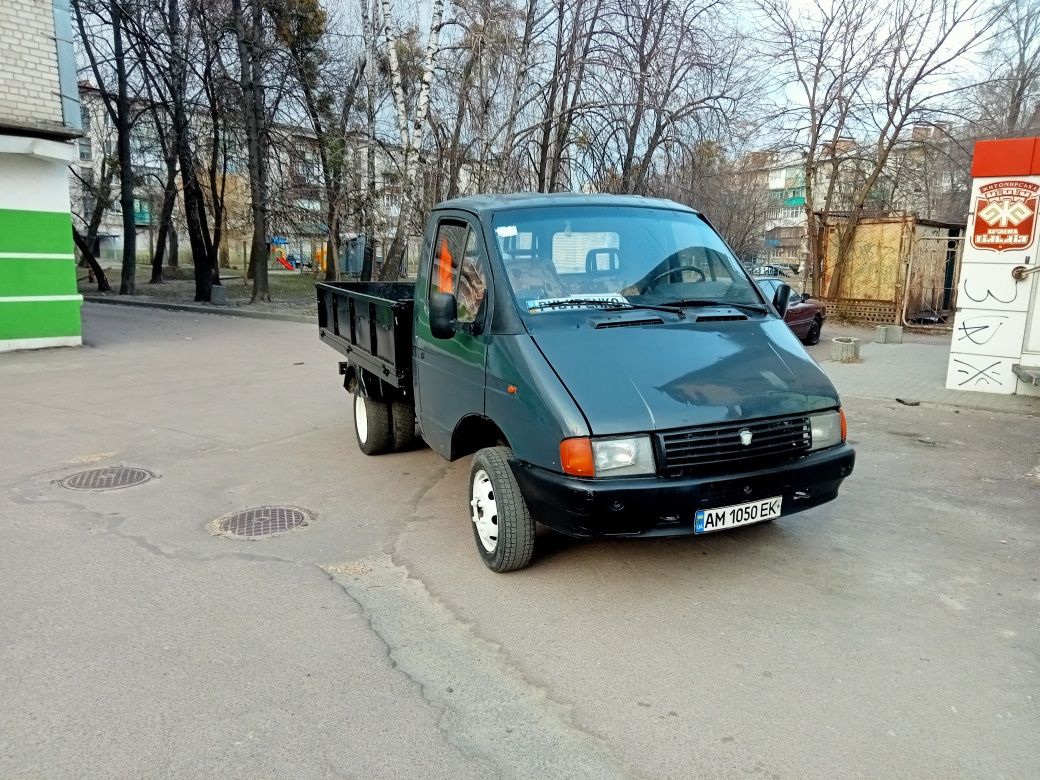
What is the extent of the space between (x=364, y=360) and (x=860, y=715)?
15.2 feet

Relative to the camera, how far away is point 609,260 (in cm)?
468

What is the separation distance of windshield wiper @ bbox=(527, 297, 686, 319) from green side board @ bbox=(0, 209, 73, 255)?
12.0m

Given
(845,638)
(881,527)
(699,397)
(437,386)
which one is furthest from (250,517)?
(881,527)

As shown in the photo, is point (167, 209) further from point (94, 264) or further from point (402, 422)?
point (402, 422)

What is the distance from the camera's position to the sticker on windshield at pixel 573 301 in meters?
4.32

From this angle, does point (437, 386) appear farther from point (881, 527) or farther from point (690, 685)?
point (881, 527)

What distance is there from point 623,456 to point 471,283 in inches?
66.0

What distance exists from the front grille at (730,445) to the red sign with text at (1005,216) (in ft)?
23.4

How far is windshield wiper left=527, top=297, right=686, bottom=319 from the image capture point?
171 inches

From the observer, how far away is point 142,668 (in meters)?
3.26

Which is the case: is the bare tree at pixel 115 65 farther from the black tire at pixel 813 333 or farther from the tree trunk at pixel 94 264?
the black tire at pixel 813 333

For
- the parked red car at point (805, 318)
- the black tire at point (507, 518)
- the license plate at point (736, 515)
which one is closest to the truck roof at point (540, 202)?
the black tire at point (507, 518)

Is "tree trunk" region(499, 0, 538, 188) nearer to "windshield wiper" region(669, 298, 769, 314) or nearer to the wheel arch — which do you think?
"windshield wiper" region(669, 298, 769, 314)

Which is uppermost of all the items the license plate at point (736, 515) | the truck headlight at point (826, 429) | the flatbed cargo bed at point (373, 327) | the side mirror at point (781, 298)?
the side mirror at point (781, 298)
